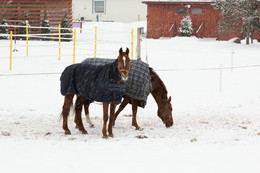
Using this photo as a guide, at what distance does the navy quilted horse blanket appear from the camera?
726cm

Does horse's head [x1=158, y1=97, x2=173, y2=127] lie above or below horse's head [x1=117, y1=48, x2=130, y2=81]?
below

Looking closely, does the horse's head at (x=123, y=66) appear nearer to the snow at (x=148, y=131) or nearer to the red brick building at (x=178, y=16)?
the snow at (x=148, y=131)

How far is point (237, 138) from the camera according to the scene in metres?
7.51

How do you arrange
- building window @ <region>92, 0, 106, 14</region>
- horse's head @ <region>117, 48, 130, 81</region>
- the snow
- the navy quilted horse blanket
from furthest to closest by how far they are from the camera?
building window @ <region>92, 0, 106, 14</region> → the navy quilted horse blanket → horse's head @ <region>117, 48, 130, 81</region> → the snow

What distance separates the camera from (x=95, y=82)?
746cm

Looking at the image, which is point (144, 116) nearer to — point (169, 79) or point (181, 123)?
point (181, 123)

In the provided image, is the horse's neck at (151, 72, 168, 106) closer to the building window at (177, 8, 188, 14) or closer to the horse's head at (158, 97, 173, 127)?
the horse's head at (158, 97, 173, 127)

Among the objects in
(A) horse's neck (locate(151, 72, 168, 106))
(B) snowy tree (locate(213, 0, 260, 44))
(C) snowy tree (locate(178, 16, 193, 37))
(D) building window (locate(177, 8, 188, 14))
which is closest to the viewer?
(A) horse's neck (locate(151, 72, 168, 106))

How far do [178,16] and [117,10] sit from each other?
22.8ft

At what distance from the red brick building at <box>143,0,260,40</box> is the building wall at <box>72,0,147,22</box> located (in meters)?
4.46

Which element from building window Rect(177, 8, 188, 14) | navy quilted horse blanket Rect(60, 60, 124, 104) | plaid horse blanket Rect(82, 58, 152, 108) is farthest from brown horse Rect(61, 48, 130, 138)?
building window Rect(177, 8, 188, 14)

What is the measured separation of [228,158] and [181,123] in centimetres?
313

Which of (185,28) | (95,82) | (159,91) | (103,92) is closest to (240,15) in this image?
(185,28)

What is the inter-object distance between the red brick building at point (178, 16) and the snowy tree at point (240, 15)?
373 centimetres
